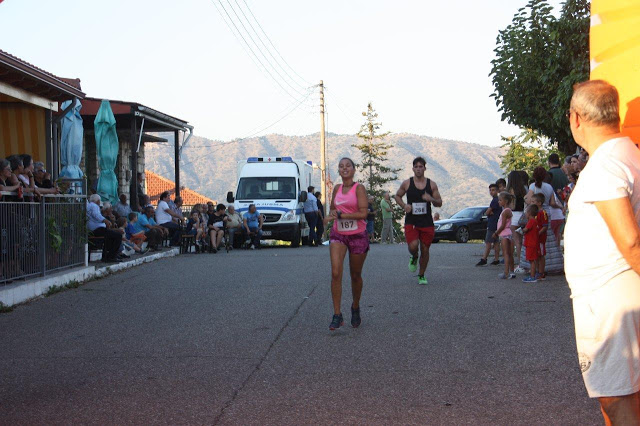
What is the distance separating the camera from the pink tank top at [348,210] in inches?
355

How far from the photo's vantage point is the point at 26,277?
12.2 meters

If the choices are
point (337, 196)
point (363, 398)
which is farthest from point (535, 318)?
point (363, 398)

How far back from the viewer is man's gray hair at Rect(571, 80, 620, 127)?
3551mm

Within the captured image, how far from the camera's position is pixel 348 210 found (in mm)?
9094

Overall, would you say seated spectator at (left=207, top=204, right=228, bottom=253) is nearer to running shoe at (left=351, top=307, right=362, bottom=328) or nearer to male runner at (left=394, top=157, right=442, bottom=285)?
male runner at (left=394, top=157, right=442, bottom=285)

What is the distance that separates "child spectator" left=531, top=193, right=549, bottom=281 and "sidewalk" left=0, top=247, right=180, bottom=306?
7497mm

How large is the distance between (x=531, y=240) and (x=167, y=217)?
1252 centimetres

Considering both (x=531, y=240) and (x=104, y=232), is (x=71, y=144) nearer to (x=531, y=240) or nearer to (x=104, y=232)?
(x=104, y=232)

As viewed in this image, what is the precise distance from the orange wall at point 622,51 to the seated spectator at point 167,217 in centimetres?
1812

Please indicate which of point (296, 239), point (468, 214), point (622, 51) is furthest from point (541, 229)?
point (468, 214)

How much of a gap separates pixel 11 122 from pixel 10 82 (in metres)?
2.26

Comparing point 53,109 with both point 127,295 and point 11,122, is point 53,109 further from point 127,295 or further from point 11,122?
point 127,295

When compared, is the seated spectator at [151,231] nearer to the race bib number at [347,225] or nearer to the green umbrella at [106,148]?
the green umbrella at [106,148]

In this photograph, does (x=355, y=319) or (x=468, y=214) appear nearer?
(x=355, y=319)
